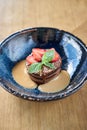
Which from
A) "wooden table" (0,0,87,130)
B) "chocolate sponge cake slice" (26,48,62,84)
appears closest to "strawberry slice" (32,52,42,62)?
"chocolate sponge cake slice" (26,48,62,84)

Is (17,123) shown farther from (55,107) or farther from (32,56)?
(32,56)

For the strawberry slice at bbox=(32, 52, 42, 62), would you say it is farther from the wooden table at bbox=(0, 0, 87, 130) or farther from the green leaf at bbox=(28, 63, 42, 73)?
the wooden table at bbox=(0, 0, 87, 130)

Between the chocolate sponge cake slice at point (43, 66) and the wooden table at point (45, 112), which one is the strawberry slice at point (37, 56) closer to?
the chocolate sponge cake slice at point (43, 66)

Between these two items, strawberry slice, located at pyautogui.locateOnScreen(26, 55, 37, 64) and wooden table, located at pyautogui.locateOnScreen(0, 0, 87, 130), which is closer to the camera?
wooden table, located at pyautogui.locateOnScreen(0, 0, 87, 130)

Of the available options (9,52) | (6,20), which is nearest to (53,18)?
(6,20)

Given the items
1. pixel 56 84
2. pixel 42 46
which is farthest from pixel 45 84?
pixel 42 46

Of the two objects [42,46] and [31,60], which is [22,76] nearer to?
[31,60]
